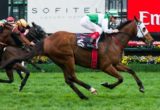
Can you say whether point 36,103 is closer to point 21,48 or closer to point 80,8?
point 21,48

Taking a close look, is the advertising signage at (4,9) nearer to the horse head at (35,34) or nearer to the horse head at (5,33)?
the horse head at (35,34)

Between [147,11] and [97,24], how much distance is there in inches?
325

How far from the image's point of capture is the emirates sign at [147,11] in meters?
19.8

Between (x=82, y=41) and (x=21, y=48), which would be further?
(x=21, y=48)

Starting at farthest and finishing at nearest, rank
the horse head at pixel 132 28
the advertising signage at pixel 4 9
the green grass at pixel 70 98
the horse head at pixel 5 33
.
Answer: the advertising signage at pixel 4 9 < the horse head at pixel 5 33 < the horse head at pixel 132 28 < the green grass at pixel 70 98

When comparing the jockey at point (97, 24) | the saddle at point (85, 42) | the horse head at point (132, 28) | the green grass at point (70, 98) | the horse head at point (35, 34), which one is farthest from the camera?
the horse head at point (35, 34)

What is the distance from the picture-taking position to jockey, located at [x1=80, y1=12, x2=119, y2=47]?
1155cm

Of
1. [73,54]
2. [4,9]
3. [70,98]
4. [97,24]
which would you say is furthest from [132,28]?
[4,9]

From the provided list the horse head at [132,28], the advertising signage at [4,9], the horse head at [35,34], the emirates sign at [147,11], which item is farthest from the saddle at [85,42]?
the advertising signage at [4,9]

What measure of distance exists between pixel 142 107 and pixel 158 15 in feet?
33.9

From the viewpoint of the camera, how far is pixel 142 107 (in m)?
9.77

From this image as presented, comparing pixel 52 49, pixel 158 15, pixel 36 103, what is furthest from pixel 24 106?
pixel 158 15

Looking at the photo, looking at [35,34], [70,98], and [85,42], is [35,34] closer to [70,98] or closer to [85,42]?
[85,42]

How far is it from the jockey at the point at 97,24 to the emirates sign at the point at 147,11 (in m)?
7.89
